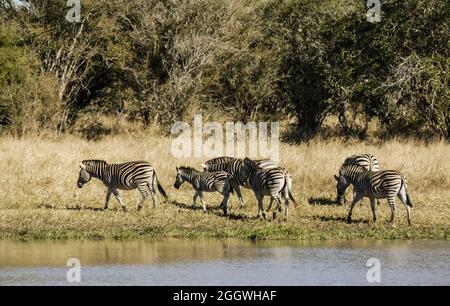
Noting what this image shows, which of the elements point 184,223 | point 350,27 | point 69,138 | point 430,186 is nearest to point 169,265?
point 184,223

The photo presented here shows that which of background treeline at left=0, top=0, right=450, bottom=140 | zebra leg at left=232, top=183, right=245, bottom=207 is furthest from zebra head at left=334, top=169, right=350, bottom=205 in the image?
background treeline at left=0, top=0, right=450, bottom=140

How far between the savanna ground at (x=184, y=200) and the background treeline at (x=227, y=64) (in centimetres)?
374

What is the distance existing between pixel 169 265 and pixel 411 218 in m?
5.96

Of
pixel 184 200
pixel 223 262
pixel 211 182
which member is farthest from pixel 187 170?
pixel 223 262

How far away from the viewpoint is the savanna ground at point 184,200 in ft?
52.0

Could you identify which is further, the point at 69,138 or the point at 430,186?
the point at 69,138

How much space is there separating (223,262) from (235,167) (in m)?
5.67

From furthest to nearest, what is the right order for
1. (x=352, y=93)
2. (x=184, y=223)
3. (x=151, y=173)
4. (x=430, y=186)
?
(x=352, y=93) → (x=430, y=186) → (x=151, y=173) → (x=184, y=223)

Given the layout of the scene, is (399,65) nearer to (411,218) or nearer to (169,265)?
(411,218)

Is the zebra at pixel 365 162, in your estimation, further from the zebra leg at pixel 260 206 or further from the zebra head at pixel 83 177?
the zebra head at pixel 83 177

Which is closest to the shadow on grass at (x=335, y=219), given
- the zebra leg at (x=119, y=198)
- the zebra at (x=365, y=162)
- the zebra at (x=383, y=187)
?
the zebra at (x=383, y=187)
